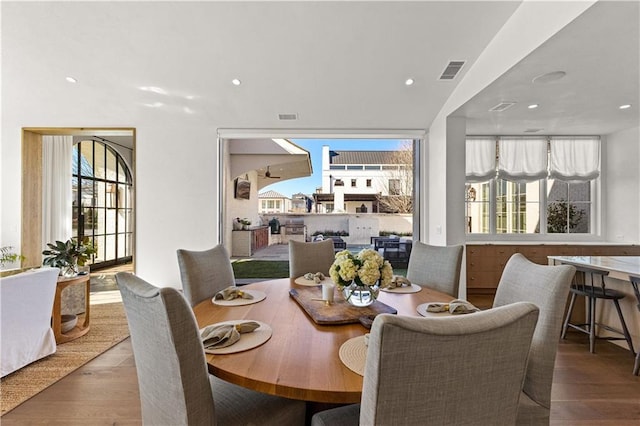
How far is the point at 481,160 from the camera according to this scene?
5.02 meters

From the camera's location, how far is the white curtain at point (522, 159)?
4984 millimetres

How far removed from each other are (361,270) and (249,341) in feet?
2.00

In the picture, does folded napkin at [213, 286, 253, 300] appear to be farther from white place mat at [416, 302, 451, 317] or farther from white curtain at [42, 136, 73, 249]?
white curtain at [42, 136, 73, 249]

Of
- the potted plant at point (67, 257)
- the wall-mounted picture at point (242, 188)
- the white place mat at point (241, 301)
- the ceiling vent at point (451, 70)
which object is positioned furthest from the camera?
the wall-mounted picture at point (242, 188)

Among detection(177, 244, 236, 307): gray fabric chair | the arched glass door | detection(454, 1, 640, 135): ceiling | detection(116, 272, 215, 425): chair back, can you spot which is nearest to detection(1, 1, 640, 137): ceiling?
detection(454, 1, 640, 135): ceiling

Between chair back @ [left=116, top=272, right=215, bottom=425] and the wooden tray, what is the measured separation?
57 centimetres

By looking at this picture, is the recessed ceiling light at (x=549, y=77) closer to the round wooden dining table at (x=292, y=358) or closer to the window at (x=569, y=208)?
the round wooden dining table at (x=292, y=358)

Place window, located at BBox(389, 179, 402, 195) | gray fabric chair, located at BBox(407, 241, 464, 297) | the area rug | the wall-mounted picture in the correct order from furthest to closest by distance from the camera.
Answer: window, located at BBox(389, 179, 402, 195) → the wall-mounted picture → gray fabric chair, located at BBox(407, 241, 464, 297) → the area rug

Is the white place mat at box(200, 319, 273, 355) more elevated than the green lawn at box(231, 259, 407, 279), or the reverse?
the white place mat at box(200, 319, 273, 355)

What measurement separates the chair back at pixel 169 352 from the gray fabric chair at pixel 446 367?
550 millimetres

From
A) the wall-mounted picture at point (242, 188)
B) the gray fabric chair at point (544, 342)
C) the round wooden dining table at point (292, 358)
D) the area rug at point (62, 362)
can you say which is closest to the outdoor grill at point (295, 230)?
the wall-mounted picture at point (242, 188)

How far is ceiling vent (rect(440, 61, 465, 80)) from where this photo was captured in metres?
3.14

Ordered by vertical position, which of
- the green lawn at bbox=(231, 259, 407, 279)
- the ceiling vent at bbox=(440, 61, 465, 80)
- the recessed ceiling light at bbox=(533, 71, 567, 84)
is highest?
the ceiling vent at bbox=(440, 61, 465, 80)

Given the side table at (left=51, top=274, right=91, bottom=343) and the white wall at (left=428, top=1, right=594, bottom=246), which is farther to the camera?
the side table at (left=51, top=274, right=91, bottom=343)
